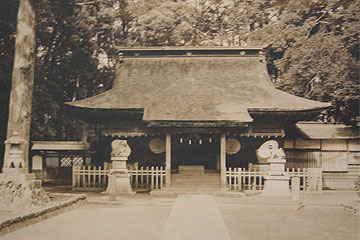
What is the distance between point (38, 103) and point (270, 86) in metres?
14.6

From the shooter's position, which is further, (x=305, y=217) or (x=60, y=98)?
(x=60, y=98)

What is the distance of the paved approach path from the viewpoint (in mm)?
7648

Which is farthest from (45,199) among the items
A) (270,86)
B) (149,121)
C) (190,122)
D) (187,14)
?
(187,14)

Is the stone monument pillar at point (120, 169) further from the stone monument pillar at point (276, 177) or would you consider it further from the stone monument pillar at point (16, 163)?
the stone monument pillar at point (276, 177)

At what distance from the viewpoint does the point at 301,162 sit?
20.8 meters

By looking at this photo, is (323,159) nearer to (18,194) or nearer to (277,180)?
(277,180)

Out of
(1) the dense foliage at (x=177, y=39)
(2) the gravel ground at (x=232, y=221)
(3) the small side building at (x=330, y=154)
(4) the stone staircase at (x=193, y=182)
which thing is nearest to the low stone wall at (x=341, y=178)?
(3) the small side building at (x=330, y=154)

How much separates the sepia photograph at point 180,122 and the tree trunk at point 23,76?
40mm

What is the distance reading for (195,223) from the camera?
889 centimetres

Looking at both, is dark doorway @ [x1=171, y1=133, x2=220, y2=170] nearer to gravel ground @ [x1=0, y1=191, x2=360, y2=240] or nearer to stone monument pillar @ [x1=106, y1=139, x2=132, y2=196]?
stone monument pillar @ [x1=106, y1=139, x2=132, y2=196]

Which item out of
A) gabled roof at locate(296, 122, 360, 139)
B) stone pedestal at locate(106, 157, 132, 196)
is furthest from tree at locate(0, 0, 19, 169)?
gabled roof at locate(296, 122, 360, 139)

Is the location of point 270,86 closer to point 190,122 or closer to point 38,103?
point 190,122

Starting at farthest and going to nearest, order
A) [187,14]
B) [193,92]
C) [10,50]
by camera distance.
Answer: [187,14]
[10,50]
[193,92]

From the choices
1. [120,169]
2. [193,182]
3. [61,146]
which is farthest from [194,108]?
[61,146]
